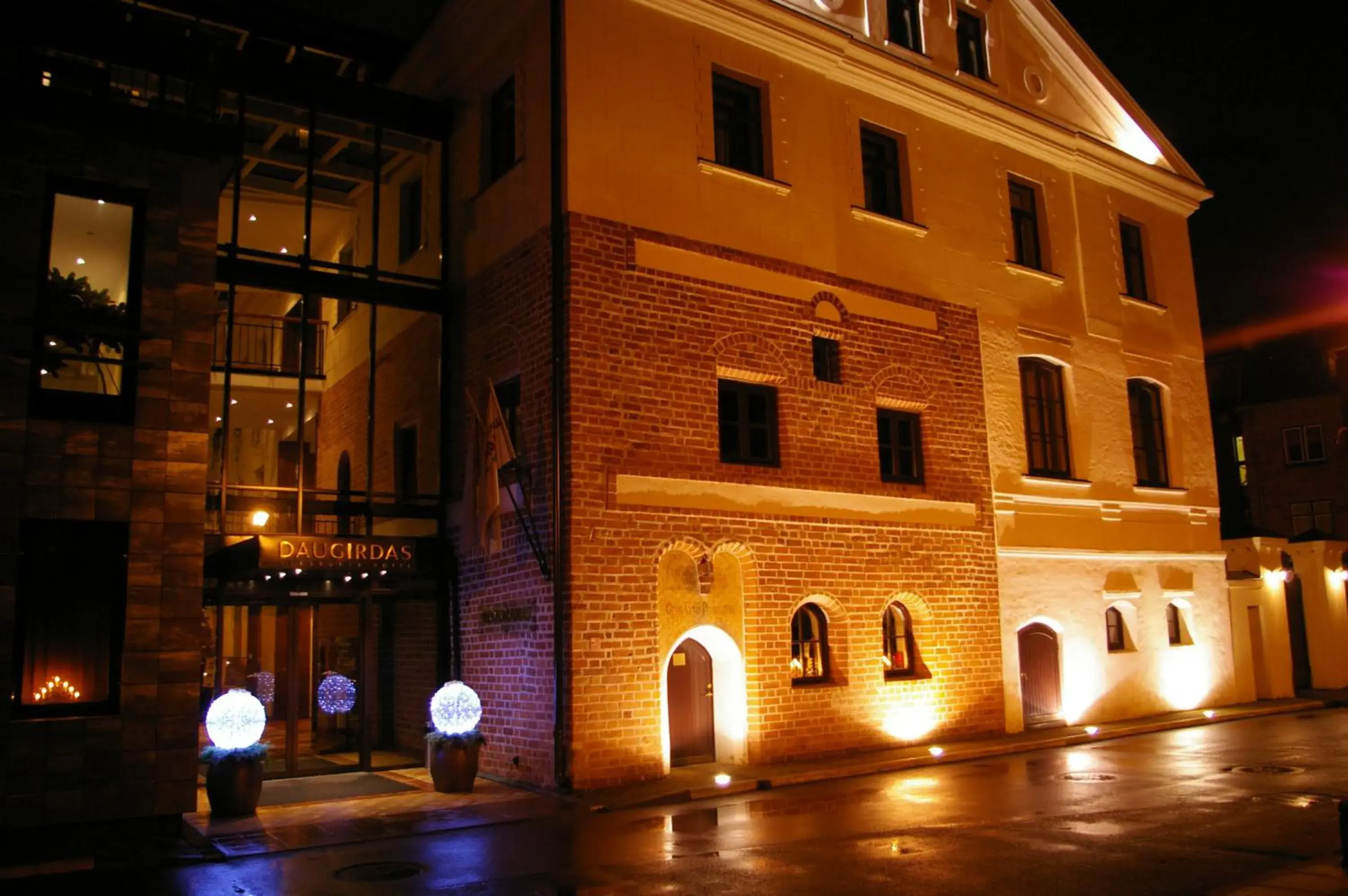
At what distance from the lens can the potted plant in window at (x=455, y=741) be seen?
44.0 feet

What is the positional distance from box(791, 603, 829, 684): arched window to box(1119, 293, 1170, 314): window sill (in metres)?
10.5

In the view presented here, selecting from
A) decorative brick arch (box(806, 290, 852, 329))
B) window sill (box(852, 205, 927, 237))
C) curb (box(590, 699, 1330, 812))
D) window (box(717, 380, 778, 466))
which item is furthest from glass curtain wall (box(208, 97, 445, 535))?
window sill (box(852, 205, 927, 237))

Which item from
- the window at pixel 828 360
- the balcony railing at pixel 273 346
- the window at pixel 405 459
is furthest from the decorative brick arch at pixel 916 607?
the balcony railing at pixel 273 346

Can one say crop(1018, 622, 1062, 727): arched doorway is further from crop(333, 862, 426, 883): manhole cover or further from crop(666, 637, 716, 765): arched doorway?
crop(333, 862, 426, 883): manhole cover

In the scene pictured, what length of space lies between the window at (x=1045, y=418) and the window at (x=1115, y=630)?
285 cm

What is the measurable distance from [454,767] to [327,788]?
1870mm

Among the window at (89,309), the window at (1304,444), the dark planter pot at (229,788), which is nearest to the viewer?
the window at (89,309)

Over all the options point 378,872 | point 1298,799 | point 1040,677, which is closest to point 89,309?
point 378,872

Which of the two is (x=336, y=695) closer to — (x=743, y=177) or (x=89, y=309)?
(x=89, y=309)

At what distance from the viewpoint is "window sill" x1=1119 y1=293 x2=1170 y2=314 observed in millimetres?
22094

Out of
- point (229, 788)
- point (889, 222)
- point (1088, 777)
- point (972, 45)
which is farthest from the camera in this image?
point (972, 45)

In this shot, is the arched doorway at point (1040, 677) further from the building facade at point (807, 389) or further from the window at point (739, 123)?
the window at point (739, 123)

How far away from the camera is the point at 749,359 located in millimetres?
15930

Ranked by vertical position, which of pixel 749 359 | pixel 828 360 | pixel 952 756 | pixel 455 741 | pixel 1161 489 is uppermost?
pixel 828 360
